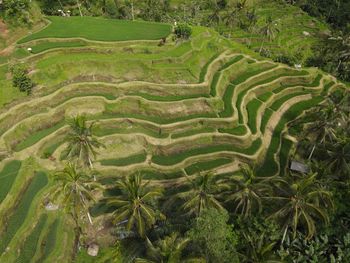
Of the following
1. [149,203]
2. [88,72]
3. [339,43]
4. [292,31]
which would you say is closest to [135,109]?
[88,72]

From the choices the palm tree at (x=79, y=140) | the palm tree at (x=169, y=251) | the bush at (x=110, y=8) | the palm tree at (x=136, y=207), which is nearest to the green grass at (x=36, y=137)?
the palm tree at (x=79, y=140)

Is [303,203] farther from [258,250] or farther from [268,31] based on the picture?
[268,31]

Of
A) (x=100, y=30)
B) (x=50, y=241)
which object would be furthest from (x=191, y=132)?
(x=100, y=30)

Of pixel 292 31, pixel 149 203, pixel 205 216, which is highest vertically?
pixel 205 216

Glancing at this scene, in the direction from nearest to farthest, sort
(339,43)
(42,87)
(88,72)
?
(42,87)
(88,72)
(339,43)

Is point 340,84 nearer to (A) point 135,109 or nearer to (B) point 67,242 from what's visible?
(A) point 135,109
